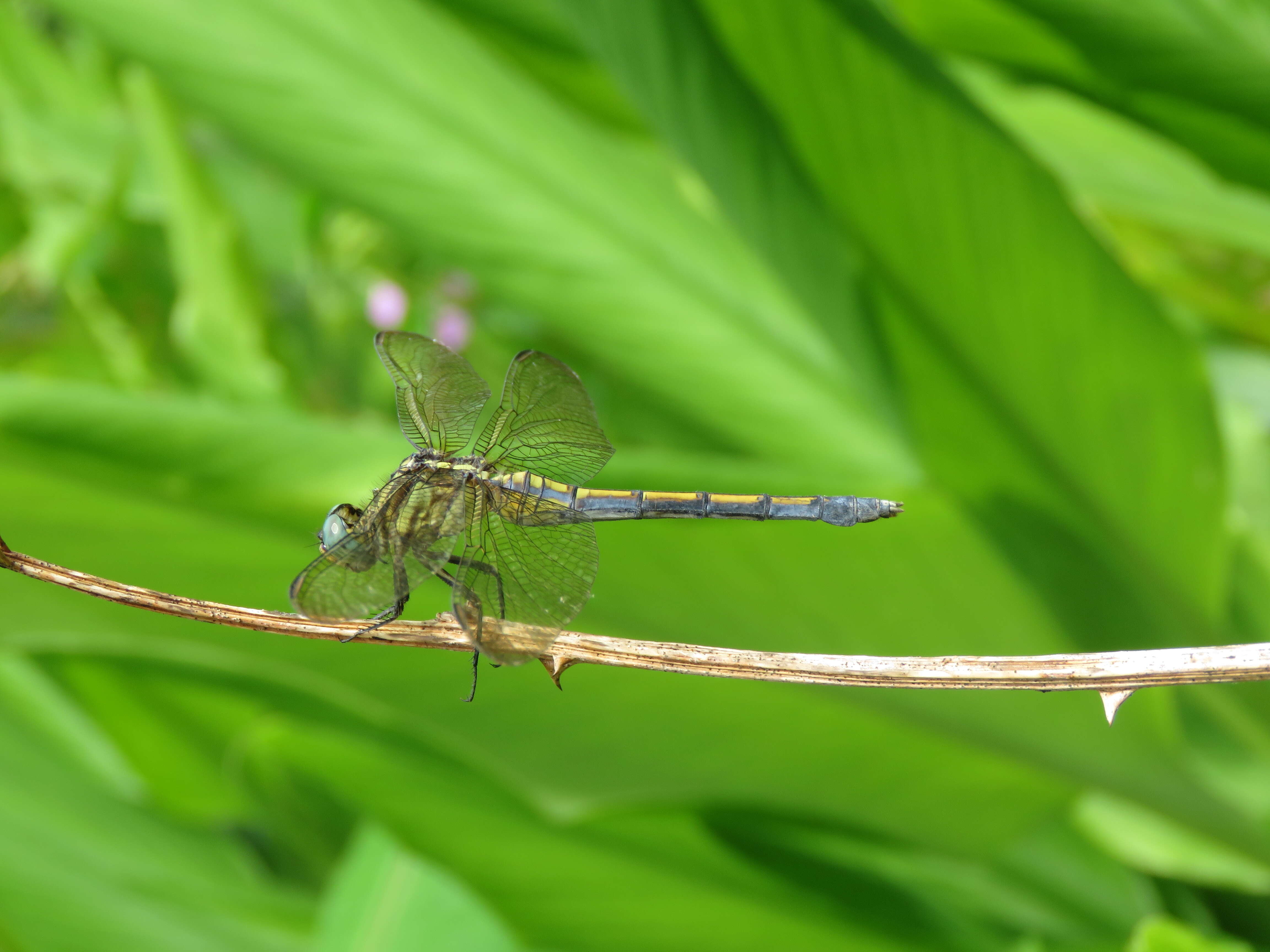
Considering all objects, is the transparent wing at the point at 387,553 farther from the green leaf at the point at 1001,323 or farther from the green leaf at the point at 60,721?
the green leaf at the point at 60,721

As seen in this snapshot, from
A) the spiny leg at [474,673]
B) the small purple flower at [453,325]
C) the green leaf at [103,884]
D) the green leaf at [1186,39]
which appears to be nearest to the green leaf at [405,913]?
the green leaf at [103,884]

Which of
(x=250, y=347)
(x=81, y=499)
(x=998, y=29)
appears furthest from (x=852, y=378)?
(x=250, y=347)

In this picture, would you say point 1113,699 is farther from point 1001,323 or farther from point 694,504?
point 1001,323

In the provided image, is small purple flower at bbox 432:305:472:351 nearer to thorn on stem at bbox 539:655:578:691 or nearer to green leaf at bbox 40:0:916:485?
green leaf at bbox 40:0:916:485

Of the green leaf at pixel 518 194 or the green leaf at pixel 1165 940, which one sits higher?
the green leaf at pixel 518 194

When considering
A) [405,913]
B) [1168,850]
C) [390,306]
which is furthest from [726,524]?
[390,306]

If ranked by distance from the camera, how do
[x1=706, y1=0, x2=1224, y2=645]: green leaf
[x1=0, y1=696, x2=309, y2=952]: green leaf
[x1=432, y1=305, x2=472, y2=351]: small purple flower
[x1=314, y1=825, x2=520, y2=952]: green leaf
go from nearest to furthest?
[x1=706, y1=0, x2=1224, y2=645]: green leaf
[x1=314, y1=825, x2=520, y2=952]: green leaf
[x1=0, y1=696, x2=309, y2=952]: green leaf
[x1=432, y1=305, x2=472, y2=351]: small purple flower

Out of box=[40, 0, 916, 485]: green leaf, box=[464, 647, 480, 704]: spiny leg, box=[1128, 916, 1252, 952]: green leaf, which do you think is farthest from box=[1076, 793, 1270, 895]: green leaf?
box=[464, 647, 480, 704]: spiny leg
